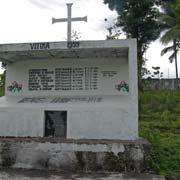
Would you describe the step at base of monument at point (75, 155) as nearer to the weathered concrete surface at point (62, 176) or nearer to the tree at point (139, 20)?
the weathered concrete surface at point (62, 176)

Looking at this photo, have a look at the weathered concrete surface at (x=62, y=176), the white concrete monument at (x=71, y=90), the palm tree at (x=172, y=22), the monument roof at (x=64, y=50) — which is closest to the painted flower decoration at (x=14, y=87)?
the white concrete monument at (x=71, y=90)

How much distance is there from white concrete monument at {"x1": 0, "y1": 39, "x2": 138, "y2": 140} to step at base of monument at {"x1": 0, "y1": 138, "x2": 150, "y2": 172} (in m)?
0.71

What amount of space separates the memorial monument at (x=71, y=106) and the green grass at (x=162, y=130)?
52 centimetres

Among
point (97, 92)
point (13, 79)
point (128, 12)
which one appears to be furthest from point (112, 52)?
point (128, 12)

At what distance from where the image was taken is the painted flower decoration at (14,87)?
23.6 feet

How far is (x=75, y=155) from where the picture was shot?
17.5ft

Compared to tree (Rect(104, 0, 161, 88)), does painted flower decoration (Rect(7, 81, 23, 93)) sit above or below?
below

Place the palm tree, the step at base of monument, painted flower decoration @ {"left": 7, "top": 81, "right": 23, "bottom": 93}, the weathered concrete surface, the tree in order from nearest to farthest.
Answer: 1. the weathered concrete surface
2. the step at base of monument
3. painted flower decoration @ {"left": 7, "top": 81, "right": 23, "bottom": 93}
4. the tree
5. the palm tree

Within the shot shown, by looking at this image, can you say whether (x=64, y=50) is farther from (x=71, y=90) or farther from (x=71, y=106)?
(x=71, y=106)

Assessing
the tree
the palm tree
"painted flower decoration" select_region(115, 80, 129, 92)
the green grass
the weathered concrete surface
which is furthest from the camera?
the palm tree

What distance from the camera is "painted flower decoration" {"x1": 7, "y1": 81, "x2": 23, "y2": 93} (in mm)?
7179

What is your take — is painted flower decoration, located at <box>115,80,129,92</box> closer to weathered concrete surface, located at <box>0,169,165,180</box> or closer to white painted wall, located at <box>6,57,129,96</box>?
white painted wall, located at <box>6,57,129,96</box>

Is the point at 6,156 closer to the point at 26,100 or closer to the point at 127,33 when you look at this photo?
the point at 26,100

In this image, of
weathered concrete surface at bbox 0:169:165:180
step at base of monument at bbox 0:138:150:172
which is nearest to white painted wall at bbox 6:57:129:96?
step at base of monument at bbox 0:138:150:172
